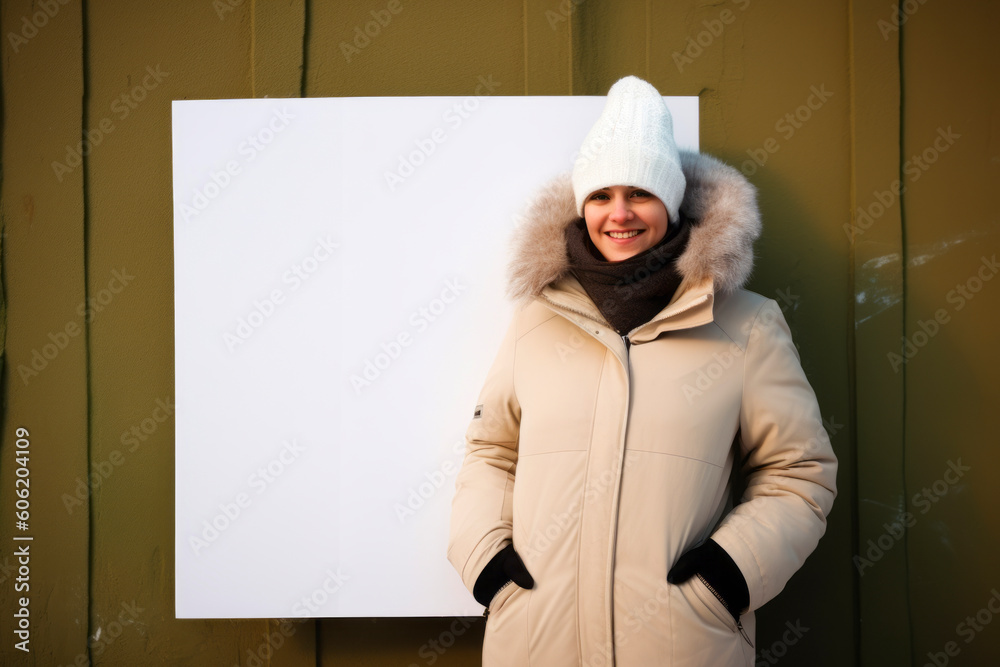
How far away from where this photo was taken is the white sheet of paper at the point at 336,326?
2.10 meters

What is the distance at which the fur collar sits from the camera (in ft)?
5.38

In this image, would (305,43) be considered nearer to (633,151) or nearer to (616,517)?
(633,151)

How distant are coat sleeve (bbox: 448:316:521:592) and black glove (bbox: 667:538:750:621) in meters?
0.48

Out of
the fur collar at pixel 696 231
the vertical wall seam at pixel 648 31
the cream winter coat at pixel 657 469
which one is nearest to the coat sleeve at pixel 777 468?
the cream winter coat at pixel 657 469

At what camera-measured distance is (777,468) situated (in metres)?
1.69

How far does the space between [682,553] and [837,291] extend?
46.8 inches

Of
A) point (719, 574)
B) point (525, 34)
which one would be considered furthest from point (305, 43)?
point (719, 574)

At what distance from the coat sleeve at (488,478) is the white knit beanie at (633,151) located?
50 cm

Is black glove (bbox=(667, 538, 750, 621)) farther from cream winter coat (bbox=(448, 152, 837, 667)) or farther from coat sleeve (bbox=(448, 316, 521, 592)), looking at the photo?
coat sleeve (bbox=(448, 316, 521, 592))

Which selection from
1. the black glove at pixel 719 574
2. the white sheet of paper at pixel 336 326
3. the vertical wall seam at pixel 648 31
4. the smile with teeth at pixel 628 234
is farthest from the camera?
the vertical wall seam at pixel 648 31

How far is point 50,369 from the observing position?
2.31 m

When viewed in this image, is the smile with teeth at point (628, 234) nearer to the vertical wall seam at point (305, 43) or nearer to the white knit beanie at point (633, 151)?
the white knit beanie at point (633, 151)

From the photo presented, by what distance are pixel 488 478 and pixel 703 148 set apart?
Answer: 53.3 inches

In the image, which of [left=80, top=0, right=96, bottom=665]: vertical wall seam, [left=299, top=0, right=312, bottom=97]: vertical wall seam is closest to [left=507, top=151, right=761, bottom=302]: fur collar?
[left=299, top=0, right=312, bottom=97]: vertical wall seam
